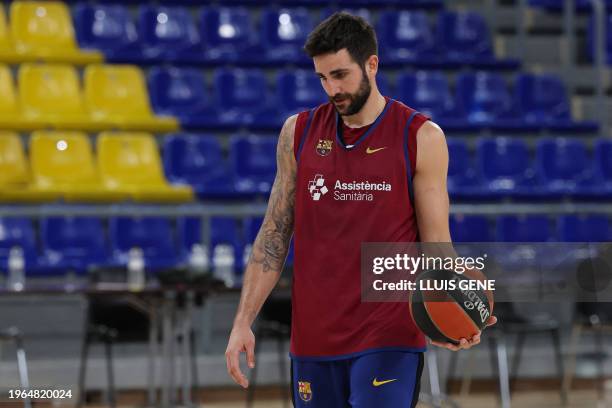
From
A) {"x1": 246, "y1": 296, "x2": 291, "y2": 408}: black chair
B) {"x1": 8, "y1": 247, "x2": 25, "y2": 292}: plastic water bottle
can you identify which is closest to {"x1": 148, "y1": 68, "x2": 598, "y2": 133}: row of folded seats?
{"x1": 8, "y1": 247, "x2": 25, "y2": 292}: plastic water bottle

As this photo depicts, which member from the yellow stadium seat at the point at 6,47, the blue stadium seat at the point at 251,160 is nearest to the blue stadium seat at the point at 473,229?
the blue stadium seat at the point at 251,160

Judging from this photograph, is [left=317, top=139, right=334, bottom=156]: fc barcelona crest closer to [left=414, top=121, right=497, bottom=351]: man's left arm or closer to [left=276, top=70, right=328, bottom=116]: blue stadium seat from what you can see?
[left=414, top=121, right=497, bottom=351]: man's left arm

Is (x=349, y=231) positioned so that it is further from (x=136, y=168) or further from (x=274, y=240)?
(x=136, y=168)

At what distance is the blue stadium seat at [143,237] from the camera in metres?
8.24

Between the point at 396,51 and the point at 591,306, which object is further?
the point at 396,51

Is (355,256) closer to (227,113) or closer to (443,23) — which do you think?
(227,113)

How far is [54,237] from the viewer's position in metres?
8.16

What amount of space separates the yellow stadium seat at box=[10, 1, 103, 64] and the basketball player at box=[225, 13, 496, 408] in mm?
7483

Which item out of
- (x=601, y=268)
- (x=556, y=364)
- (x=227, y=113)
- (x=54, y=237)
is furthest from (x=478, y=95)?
(x=601, y=268)

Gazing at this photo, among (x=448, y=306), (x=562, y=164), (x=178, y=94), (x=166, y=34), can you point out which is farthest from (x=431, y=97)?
(x=448, y=306)

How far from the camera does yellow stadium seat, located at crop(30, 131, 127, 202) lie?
869cm

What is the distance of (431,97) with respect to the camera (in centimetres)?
1032

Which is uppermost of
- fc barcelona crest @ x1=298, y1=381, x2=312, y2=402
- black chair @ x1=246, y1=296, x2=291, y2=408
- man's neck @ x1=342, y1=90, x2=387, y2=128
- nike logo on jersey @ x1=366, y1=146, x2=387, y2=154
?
man's neck @ x1=342, y1=90, x2=387, y2=128

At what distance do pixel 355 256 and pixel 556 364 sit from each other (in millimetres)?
5697
